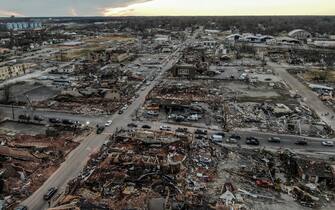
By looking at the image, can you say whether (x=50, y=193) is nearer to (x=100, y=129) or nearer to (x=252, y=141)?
(x=100, y=129)

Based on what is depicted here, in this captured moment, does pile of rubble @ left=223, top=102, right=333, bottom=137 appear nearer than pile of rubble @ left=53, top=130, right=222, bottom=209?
No

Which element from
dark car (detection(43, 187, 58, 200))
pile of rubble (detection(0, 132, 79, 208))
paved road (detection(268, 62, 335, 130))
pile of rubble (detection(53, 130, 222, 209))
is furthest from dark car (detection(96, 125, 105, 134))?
paved road (detection(268, 62, 335, 130))

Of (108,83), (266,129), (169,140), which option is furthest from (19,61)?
(266,129)

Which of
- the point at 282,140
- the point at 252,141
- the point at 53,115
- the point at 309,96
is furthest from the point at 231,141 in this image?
the point at 53,115

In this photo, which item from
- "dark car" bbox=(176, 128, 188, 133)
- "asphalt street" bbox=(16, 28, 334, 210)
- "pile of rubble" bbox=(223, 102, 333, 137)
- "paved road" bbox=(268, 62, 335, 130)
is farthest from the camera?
"paved road" bbox=(268, 62, 335, 130)

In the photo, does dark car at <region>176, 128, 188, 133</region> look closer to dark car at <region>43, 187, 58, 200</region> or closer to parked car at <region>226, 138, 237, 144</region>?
parked car at <region>226, 138, 237, 144</region>

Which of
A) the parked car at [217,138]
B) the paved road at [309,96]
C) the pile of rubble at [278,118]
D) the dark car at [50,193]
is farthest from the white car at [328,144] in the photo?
the dark car at [50,193]

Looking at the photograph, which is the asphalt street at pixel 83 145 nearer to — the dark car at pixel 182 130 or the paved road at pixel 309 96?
the dark car at pixel 182 130

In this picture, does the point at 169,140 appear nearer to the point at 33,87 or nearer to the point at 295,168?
the point at 295,168

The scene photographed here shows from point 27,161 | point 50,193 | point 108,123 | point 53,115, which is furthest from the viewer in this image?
point 53,115
